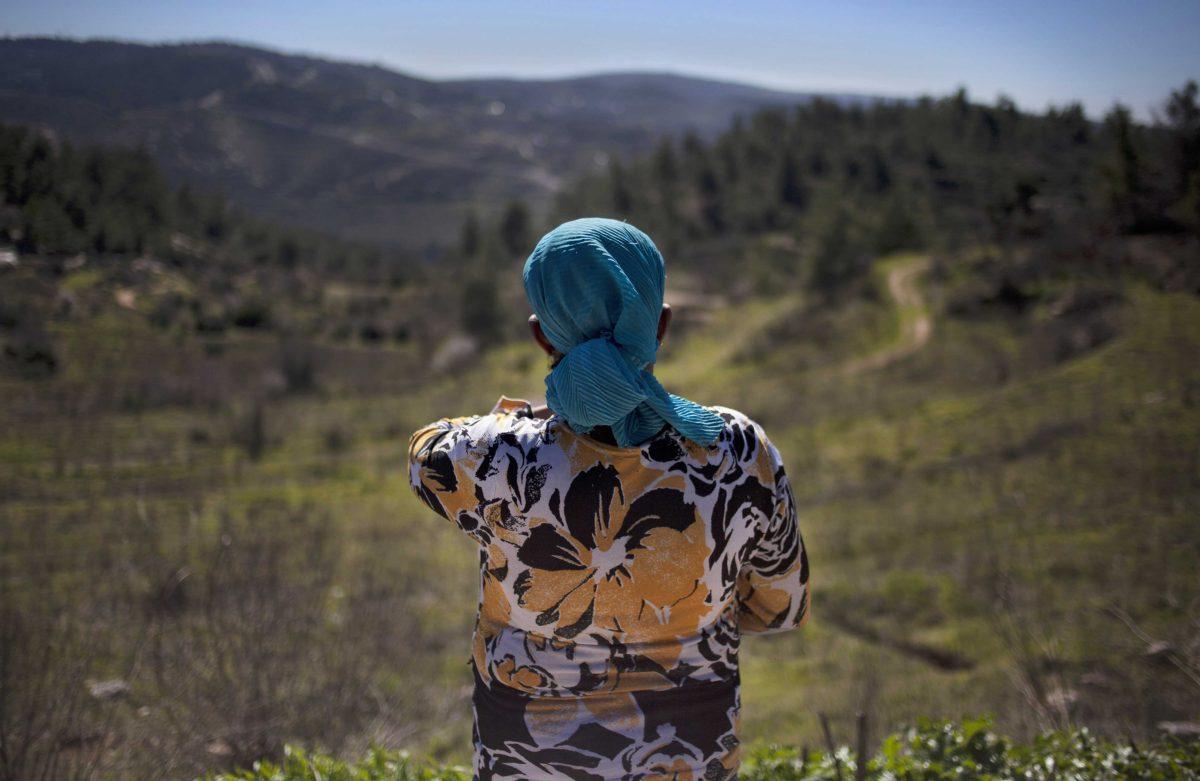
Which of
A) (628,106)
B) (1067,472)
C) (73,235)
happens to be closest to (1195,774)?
(73,235)

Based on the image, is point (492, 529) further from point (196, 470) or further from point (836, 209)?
point (836, 209)

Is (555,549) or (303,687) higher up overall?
(555,549)

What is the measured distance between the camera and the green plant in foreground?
2352mm

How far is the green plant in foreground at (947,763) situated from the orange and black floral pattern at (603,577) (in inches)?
41.5

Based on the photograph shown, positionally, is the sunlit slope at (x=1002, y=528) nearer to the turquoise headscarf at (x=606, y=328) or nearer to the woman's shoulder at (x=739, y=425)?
the woman's shoulder at (x=739, y=425)

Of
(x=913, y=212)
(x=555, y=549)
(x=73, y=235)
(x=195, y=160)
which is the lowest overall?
(x=555, y=549)

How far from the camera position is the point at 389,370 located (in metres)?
30.8

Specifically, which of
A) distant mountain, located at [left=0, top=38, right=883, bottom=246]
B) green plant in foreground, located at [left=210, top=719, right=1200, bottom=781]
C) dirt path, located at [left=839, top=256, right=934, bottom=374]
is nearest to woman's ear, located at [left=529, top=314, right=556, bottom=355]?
green plant in foreground, located at [left=210, top=719, right=1200, bottom=781]

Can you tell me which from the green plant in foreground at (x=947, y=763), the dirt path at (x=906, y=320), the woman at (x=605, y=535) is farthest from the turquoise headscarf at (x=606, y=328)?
the dirt path at (x=906, y=320)

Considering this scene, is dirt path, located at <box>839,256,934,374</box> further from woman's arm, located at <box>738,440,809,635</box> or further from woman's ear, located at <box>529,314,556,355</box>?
woman's ear, located at <box>529,314,556,355</box>

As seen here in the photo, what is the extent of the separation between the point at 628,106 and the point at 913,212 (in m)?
140

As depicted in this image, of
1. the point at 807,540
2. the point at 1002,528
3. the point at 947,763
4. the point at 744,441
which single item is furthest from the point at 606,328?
the point at 807,540

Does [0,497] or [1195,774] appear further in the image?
[0,497]

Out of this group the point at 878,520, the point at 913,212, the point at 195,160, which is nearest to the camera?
the point at 195,160
